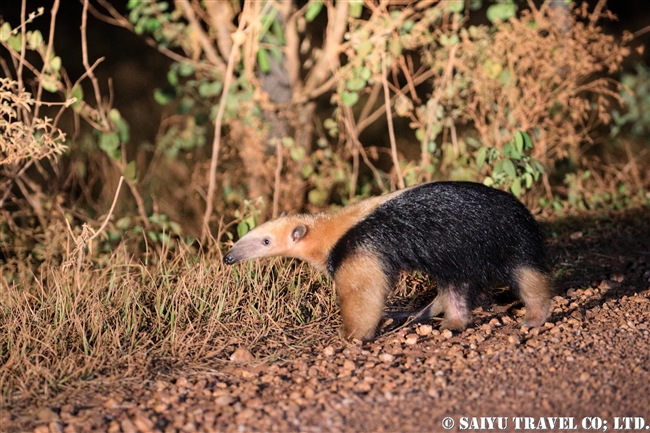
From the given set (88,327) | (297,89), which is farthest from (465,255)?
(297,89)

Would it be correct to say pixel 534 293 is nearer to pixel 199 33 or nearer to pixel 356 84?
pixel 356 84

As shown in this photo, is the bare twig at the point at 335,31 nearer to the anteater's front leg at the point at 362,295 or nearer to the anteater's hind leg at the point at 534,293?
the anteater's front leg at the point at 362,295

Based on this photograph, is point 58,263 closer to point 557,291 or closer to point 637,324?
point 557,291

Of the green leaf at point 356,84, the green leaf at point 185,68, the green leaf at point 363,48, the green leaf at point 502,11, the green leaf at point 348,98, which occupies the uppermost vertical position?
the green leaf at point 502,11

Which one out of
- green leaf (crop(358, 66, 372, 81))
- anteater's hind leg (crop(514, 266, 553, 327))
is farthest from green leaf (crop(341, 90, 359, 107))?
anteater's hind leg (crop(514, 266, 553, 327))

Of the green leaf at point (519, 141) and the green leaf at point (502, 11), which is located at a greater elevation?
the green leaf at point (502, 11)

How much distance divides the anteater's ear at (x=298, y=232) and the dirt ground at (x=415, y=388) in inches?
28.1

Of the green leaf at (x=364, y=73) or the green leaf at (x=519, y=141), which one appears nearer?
the green leaf at (x=519, y=141)

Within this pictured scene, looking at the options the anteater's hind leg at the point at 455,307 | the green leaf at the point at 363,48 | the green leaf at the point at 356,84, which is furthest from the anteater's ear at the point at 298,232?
the green leaf at the point at 363,48

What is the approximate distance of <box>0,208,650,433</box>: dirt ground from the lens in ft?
12.4

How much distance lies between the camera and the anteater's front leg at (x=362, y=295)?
4.94 meters

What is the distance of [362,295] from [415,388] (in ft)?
3.13

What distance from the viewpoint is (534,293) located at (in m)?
5.12

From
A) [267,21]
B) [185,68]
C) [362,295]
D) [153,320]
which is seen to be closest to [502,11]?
[267,21]
